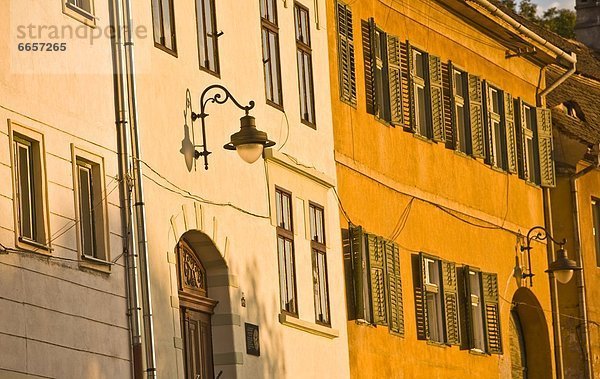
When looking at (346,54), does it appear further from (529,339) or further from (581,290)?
(581,290)

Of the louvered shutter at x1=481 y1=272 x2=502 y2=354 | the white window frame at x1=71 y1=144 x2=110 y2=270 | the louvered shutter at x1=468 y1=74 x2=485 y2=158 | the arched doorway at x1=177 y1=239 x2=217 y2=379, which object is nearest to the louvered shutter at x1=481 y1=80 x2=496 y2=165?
the louvered shutter at x1=468 y1=74 x2=485 y2=158

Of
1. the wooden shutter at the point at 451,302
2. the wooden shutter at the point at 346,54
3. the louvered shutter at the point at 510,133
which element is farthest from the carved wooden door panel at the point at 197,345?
the louvered shutter at the point at 510,133

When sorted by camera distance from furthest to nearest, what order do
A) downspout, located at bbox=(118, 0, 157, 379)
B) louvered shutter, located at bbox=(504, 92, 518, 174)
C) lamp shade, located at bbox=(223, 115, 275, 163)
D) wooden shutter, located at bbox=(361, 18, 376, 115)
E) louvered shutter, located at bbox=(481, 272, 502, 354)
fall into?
louvered shutter, located at bbox=(504, 92, 518, 174)
louvered shutter, located at bbox=(481, 272, 502, 354)
wooden shutter, located at bbox=(361, 18, 376, 115)
lamp shade, located at bbox=(223, 115, 275, 163)
downspout, located at bbox=(118, 0, 157, 379)

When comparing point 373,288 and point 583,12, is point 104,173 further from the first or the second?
point 583,12

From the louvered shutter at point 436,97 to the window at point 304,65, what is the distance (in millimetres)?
5060

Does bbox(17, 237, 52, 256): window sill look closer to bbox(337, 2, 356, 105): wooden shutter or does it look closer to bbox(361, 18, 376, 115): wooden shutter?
bbox(337, 2, 356, 105): wooden shutter

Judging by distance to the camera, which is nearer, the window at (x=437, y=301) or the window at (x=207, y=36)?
the window at (x=207, y=36)

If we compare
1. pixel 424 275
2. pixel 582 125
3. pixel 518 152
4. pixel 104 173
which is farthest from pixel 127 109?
pixel 582 125

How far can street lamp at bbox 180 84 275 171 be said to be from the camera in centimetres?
2230

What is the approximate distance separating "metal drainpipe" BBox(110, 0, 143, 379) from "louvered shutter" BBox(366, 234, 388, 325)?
7.97 meters

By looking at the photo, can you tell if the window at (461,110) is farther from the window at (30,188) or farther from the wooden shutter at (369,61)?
the window at (30,188)

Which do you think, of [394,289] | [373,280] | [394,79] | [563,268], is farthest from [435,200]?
[373,280]

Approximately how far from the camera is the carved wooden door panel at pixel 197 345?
23.1m

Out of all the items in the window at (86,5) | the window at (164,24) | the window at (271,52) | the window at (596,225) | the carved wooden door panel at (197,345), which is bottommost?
the carved wooden door panel at (197,345)
